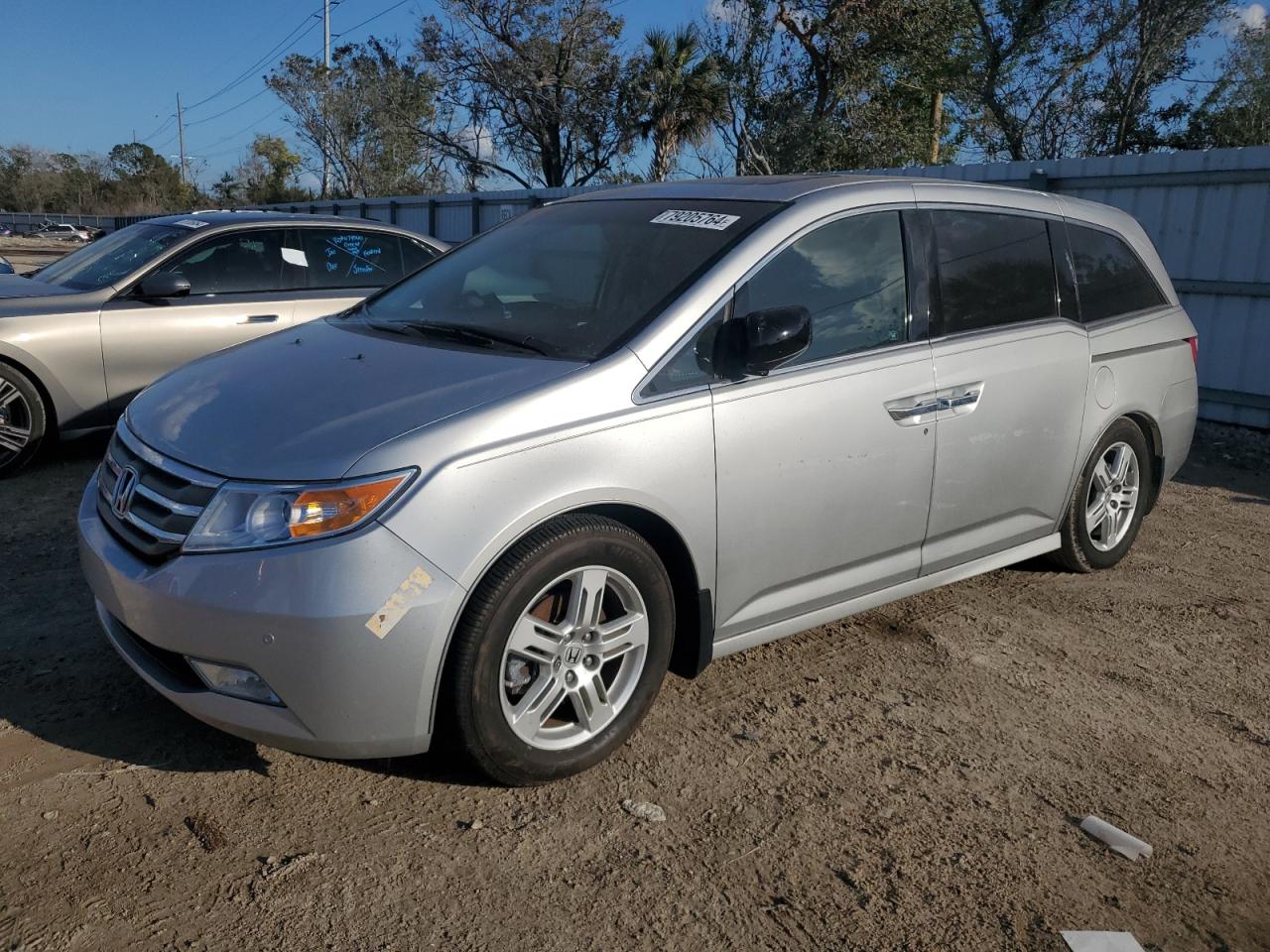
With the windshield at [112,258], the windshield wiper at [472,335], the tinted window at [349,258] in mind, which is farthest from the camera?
the tinted window at [349,258]

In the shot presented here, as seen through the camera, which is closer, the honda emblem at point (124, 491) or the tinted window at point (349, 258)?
the honda emblem at point (124, 491)

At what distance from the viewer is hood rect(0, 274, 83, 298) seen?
6.40 m

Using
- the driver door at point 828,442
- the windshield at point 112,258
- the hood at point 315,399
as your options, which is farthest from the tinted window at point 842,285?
the windshield at point 112,258

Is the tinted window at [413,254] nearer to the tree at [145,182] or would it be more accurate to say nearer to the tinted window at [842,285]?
the tinted window at [842,285]

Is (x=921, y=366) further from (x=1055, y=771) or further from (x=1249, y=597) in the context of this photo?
(x=1249, y=597)

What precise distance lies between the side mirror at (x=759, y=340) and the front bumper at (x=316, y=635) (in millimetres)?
1143

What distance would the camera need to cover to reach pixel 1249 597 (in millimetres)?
4914

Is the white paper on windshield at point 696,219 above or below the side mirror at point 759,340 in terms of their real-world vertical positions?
above

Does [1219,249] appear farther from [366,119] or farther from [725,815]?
[366,119]

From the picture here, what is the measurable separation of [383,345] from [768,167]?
67.0 feet

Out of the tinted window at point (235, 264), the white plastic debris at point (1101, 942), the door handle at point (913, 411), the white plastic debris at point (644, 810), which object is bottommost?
the white plastic debris at point (1101, 942)

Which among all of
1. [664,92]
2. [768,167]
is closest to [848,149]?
[768,167]

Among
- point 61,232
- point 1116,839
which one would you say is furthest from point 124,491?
point 61,232

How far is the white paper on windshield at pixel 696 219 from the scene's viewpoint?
12.0ft
